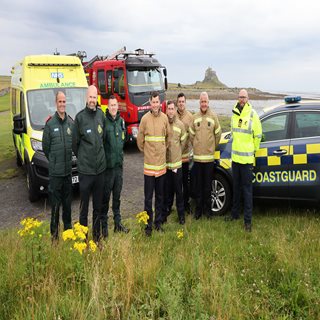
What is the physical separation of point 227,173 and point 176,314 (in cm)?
320

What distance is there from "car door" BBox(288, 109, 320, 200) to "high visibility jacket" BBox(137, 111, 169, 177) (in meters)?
1.92

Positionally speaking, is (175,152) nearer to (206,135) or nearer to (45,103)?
(206,135)

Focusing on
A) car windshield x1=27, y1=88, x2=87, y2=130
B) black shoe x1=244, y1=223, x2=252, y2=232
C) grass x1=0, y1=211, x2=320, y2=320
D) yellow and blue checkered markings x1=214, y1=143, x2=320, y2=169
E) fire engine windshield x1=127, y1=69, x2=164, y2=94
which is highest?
fire engine windshield x1=127, y1=69, x2=164, y2=94

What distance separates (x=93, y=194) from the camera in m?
4.46

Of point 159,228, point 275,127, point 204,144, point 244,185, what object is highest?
point 275,127

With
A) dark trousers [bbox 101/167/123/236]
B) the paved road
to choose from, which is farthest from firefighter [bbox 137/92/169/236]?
the paved road

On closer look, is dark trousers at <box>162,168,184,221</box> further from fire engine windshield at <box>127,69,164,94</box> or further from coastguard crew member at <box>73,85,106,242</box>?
fire engine windshield at <box>127,69,164,94</box>

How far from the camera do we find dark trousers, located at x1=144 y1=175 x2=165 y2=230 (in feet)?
16.3

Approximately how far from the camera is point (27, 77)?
7.33m

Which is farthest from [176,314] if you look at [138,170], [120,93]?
[120,93]

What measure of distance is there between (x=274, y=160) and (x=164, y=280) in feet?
9.58

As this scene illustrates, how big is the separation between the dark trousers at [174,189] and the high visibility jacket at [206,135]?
0.48 metres

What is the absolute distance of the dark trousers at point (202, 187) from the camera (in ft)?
18.0

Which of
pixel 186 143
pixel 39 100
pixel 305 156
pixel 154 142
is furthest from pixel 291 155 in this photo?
pixel 39 100
